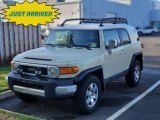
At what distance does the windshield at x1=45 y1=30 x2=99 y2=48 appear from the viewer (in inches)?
282

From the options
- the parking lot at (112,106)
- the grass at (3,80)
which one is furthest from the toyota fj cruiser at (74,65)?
the grass at (3,80)

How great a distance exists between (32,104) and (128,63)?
2924 mm

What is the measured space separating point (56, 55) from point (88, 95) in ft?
3.47

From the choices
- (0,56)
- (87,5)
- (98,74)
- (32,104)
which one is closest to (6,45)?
(0,56)

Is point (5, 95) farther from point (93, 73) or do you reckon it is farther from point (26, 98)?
point (93, 73)

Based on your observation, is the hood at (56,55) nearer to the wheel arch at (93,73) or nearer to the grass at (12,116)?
the wheel arch at (93,73)

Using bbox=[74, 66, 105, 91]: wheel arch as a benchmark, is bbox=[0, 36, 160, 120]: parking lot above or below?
below

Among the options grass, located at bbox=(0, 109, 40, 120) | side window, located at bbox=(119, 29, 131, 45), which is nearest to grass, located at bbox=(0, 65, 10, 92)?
grass, located at bbox=(0, 109, 40, 120)

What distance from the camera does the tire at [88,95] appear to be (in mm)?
6176

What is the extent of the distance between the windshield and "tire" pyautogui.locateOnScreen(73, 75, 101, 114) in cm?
98

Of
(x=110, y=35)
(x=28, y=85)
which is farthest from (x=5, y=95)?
(x=110, y=35)

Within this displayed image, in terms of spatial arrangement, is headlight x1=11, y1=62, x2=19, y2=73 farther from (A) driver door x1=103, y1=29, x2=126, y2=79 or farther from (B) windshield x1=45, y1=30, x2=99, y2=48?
(A) driver door x1=103, y1=29, x2=126, y2=79

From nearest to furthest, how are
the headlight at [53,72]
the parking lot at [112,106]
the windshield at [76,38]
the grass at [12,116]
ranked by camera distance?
the grass at [12,116], the headlight at [53,72], the parking lot at [112,106], the windshield at [76,38]

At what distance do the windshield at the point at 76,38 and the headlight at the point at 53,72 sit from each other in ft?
4.31
